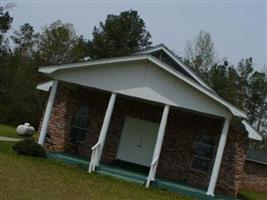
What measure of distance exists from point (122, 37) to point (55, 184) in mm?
42102

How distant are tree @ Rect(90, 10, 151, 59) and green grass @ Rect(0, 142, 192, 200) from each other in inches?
1444

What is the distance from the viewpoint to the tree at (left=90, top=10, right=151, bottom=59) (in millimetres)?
54625

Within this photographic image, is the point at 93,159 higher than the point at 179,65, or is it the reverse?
the point at 179,65

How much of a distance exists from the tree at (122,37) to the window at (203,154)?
33.6 meters

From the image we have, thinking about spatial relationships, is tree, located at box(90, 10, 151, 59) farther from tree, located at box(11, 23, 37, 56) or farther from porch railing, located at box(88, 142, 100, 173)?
porch railing, located at box(88, 142, 100, 173)

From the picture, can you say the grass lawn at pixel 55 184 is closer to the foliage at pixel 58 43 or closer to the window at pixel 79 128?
the window at pixel 79 128

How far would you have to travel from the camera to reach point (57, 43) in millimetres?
54406

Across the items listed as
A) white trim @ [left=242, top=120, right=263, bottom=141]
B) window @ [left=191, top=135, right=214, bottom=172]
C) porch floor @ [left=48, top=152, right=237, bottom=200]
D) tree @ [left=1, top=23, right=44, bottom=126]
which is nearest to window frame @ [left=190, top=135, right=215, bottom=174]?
window @ [left=191, top=135, right=214, bottom=172]

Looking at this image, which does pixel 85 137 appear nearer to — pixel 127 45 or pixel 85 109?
pixel 85 109

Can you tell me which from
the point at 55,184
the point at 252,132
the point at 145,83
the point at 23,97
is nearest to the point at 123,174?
the point at 145,83

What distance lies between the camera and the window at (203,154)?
21562 millimetres

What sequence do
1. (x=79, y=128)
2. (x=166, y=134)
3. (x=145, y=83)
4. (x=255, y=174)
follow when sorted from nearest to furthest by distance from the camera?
(x=145, y=83) → (x=166, y=134) → (x=79, y=128) → (x=255, y=174)

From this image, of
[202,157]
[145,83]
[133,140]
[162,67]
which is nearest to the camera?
[162,67]

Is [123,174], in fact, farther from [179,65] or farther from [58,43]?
[58,43]
